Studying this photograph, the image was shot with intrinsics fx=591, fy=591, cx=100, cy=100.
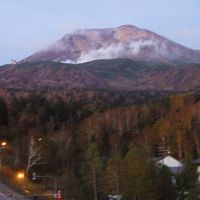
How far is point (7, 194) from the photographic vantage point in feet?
145

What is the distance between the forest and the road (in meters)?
12.8

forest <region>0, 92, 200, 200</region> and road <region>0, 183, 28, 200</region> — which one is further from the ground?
forest <region>0, 92, 200, 200</region>

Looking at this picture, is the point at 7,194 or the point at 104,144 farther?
the point at 104,144

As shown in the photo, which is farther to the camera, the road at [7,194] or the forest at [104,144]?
the forest at [104,144]

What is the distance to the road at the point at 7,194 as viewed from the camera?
42.3 m

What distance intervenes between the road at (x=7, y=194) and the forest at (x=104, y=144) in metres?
12.8

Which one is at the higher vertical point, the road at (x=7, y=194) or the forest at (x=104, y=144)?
the forest at (x=104, y=144)

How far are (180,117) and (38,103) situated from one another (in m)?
41.0

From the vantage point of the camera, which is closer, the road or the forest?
the road

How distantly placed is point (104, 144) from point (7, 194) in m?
62.6

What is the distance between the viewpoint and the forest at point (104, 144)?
58.2m

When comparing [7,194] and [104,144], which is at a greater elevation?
[104,144]

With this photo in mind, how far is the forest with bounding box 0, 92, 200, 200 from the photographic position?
191 ft

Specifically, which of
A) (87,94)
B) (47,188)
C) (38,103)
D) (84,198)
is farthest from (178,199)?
(87,94)
